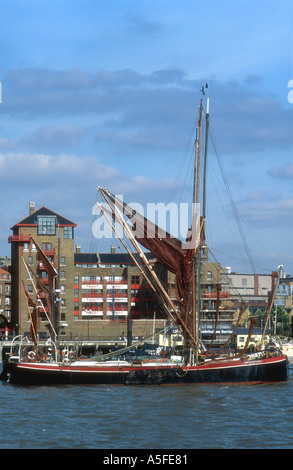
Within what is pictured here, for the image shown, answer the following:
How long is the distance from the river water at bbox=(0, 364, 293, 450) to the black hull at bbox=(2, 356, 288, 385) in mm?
1047

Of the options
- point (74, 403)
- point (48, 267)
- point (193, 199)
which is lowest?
point (74, 403)

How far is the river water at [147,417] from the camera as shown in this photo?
43.3 metres

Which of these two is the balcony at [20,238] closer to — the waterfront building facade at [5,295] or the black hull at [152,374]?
the waterfront building facade at [5,295]

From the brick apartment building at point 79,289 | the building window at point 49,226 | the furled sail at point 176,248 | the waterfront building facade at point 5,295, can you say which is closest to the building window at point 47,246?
the brick apartment building at point 79,289

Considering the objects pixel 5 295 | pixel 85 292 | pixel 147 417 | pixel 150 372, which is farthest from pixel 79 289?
pixel 147 417

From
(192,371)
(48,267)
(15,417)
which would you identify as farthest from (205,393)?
(48,267)

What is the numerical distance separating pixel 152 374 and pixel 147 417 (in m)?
20.3

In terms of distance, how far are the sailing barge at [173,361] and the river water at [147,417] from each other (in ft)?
4.23

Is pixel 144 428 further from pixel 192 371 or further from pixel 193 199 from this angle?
pixel 193 199

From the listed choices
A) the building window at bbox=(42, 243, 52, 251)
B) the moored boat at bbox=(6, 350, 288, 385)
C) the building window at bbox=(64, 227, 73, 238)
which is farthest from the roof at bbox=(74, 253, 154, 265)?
the moored boat at bbox=(6, 350, 288, 385)

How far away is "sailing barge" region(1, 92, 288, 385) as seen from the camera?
7238 cm

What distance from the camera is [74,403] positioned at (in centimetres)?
6000

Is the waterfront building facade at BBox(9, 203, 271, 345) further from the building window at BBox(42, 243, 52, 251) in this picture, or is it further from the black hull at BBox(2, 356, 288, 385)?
the black hull at BBox(2, 356, 288, 385)

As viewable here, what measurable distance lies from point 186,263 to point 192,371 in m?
10.2
